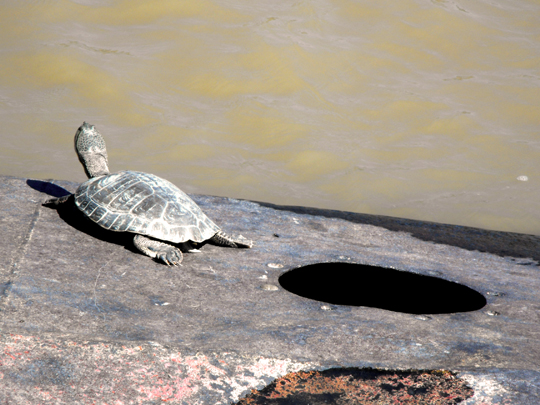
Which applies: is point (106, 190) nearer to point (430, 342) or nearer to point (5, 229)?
point (5, 229)

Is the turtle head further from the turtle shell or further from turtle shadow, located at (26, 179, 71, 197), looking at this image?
the turtle shell

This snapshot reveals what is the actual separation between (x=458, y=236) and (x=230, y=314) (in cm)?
295

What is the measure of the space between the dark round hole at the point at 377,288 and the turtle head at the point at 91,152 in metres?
2.12

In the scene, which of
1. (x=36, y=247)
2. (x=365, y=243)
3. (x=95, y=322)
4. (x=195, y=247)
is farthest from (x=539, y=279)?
(x=36, y=247)

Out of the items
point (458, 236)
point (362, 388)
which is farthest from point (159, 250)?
Result: point (458, 236)

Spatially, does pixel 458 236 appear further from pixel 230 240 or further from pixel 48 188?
pixel 48 188

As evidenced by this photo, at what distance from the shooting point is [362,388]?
2.20 m

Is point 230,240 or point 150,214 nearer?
point 150,214

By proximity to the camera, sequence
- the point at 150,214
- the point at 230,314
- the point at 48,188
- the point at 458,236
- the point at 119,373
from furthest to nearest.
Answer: the point at 458,236 < the point at 48,188 < the point at 150,214 < the point at 230,314 < the point at 119,373

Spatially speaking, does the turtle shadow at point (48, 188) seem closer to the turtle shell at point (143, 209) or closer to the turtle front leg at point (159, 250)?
the turtle shell at point (143, 209)

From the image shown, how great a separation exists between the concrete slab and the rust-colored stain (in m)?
0.06

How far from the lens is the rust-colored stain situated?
83.6 inches

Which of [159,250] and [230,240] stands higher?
[230,240]

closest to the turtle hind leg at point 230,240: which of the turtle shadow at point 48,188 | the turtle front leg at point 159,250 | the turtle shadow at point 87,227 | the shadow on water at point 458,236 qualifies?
the turtle front leg at point 159,250
